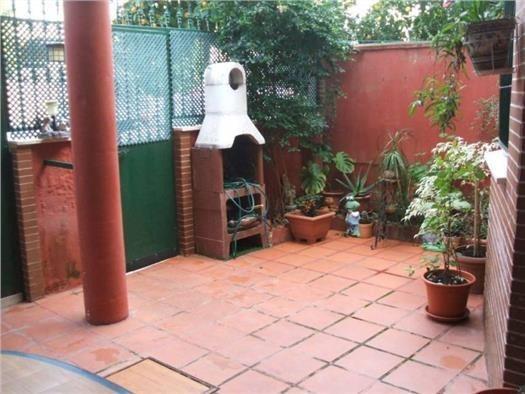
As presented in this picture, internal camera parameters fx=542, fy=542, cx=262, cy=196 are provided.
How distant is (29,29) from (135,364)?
7.98ft

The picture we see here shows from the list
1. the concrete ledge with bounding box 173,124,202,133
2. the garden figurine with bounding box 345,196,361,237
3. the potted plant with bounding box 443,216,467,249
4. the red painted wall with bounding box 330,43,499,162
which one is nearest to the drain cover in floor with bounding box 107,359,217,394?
the concrete ledge with bounding box 173,124,202,133

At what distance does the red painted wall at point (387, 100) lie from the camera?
5.17 metres

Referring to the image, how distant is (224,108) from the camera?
478 cm

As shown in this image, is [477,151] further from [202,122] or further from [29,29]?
[29,29]

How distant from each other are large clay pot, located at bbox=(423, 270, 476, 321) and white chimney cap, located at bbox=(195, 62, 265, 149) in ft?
6.98

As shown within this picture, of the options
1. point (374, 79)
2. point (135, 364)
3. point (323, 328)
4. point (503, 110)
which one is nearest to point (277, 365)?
point (323, 328)

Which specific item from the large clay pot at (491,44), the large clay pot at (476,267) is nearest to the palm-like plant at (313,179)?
the large clay pot at (476,267)

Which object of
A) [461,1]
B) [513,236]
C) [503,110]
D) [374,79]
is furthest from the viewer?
[374,79]

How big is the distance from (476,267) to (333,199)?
7.44 ft

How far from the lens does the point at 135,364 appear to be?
9.87 ft

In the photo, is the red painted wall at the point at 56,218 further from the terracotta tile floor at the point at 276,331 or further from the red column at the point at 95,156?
the red column at the point at 95,156

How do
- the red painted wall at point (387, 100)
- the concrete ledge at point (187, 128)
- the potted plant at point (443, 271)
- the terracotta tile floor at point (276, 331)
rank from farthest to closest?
1. the red painted wall at point (387, 100)
2. the concrete ledge at point (187, 128)
3. the potted plant at point (443, 271)
4. the terracotta tile floor at point (276, 331)

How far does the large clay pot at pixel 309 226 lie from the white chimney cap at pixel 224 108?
97 centimetres

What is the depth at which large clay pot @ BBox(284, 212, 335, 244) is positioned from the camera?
209 inches
